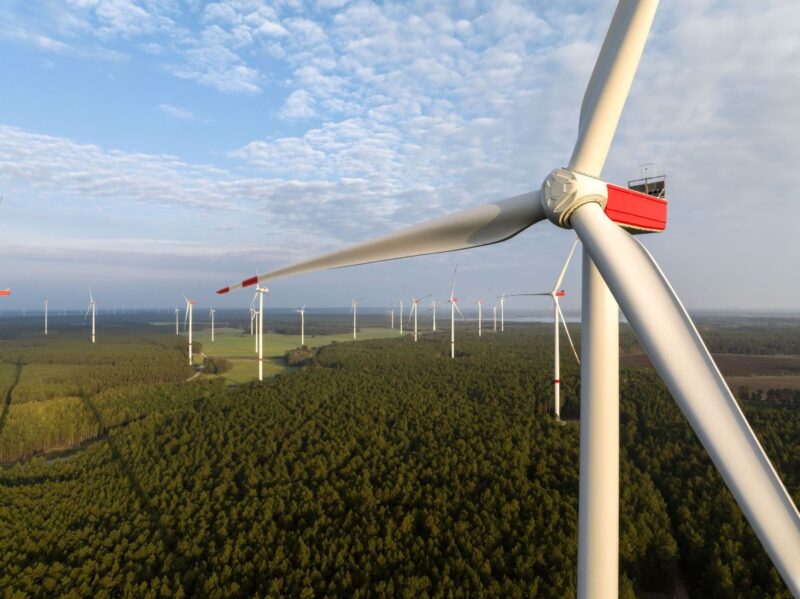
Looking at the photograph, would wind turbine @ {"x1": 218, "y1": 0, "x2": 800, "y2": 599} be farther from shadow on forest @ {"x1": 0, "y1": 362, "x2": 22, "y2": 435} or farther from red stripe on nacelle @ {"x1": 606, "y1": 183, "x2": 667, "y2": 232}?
shadow on forest @ {"x1": 0, "y1": 362, "x2": 22, "y2": 435}

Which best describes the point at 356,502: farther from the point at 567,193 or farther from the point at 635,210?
the point at 567,193

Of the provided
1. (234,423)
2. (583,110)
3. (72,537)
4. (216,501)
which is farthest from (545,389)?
(583,110)

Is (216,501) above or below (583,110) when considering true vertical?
below

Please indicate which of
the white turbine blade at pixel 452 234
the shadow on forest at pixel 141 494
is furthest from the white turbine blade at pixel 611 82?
the shadow on forest at pixel 141 494

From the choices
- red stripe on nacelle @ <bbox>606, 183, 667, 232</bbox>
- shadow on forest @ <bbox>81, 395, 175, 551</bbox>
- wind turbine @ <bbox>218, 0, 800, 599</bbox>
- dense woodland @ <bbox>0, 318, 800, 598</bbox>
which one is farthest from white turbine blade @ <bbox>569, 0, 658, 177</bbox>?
shadow on forest @ <bbox>81, 395, 175, 551</bbox>

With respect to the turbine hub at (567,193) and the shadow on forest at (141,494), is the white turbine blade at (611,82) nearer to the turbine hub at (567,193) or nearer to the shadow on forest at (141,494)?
the turbine hub at (567,193)

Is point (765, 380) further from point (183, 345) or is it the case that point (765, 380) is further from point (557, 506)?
point (183, 345)
